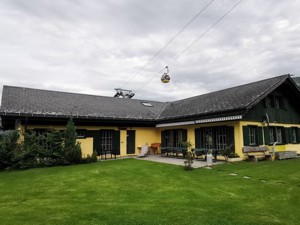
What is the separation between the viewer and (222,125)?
13.4 meters

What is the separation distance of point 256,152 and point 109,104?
11.4 metres

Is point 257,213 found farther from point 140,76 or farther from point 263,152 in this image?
point 140,76

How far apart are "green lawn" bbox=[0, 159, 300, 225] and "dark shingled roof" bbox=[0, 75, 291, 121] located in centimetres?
530

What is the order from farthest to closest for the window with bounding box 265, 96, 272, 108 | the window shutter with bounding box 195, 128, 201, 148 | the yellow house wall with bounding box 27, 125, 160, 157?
the yellow house wall with bounding box 27, 125, 160, 157 < the window shutter with bounding box 195, 128, 201, 148 < the window with bounding box 265, 96, 272, 108

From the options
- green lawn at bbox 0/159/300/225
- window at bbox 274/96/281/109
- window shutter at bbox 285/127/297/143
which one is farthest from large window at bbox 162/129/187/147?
green lawn at bbox 0/159/300/225

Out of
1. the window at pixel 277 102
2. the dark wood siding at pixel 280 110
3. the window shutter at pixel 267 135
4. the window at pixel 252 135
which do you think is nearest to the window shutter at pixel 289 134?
the dark wood siding at pixel 280 110

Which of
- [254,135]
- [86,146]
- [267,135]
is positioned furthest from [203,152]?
[86,146]

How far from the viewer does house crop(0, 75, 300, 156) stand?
12.8m

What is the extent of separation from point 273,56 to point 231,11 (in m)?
7.92

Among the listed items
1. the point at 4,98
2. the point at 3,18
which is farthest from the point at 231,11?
the point at 4,98

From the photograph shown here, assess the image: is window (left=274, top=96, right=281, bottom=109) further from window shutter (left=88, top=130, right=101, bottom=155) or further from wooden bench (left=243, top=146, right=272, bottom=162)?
window shutter (left=88, top=130, right=101, bottom=155)

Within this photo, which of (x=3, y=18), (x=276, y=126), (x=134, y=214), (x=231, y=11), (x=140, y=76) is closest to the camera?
(x=134, y=214)

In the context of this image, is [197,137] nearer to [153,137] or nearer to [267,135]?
[267,135]

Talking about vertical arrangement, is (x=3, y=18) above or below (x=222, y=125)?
above
